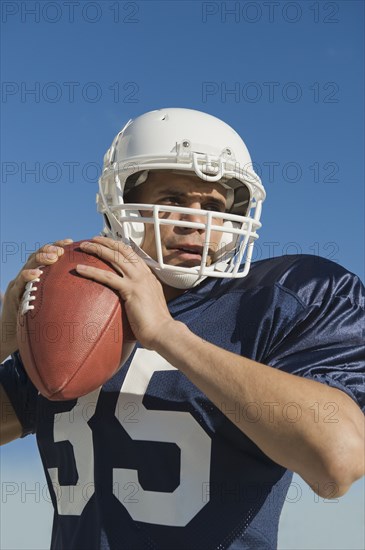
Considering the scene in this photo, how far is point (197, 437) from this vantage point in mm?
2232

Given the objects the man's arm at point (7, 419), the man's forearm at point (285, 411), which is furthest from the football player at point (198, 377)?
the man's arm at point (7, 419)

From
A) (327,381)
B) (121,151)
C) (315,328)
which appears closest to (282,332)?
(315,328)

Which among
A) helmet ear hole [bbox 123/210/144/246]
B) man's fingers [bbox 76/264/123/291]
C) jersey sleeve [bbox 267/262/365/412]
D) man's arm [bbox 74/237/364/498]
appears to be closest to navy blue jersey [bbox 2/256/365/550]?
jersey sleeve [bbox 267/262/365/412]

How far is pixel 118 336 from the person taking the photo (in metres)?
2.13

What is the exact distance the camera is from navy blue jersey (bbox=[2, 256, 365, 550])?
2174 mm

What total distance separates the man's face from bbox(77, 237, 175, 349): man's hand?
0.90 ft

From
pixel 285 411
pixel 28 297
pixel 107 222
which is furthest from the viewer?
pixel 107 222

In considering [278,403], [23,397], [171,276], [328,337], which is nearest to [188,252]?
[171,276]

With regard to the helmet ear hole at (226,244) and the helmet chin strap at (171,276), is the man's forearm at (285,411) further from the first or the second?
the helmet ear hole at (226,244)

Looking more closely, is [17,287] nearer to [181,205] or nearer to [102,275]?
[102,275]

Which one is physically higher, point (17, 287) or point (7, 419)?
point (17, 287)

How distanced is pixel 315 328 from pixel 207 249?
413mm

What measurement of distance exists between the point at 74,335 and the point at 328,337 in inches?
29.4

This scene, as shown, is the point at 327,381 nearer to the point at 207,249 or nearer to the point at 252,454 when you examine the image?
the point at 252,454
